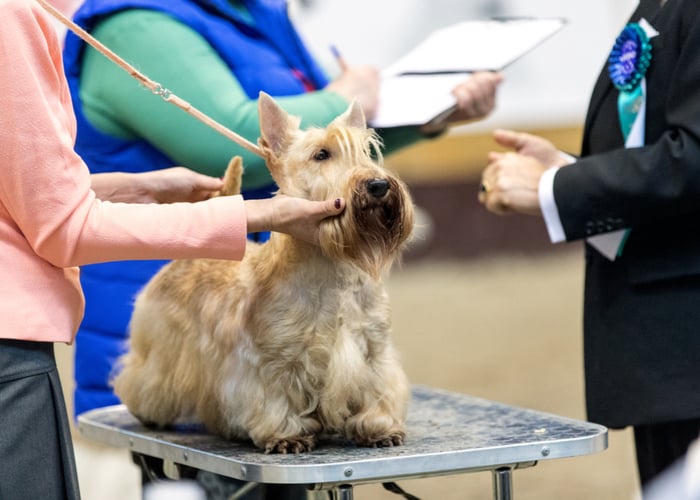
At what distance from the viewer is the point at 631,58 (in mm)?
1823

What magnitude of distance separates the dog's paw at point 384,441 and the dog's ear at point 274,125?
440 mm

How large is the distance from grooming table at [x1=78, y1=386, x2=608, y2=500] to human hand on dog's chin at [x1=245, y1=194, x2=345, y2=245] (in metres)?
0.31

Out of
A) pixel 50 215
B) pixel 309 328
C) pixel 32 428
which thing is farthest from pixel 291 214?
pixel 32 428

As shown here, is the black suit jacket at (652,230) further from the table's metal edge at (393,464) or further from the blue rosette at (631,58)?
the table's metal edge at (393,464)

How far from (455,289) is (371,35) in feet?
4.75

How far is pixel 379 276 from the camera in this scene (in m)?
1.57

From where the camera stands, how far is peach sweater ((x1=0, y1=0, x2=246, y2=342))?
1.27 metres

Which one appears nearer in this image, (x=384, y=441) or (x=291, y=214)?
(x=291, y=214)

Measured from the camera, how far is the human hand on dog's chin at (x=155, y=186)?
173 centimetres

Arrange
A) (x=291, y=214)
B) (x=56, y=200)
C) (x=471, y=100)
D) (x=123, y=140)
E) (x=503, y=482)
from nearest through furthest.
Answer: (x=56, y=200), (x=291, y=214), (x=503, y=482), (x=123, y=140), (x=471, y=100)

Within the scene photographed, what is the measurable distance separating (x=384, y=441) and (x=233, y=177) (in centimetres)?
47

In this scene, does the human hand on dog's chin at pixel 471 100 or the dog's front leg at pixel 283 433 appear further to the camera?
the human hand on dog's chin at pixel 471 100

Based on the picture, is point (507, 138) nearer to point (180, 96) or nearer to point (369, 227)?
point (180, 96)

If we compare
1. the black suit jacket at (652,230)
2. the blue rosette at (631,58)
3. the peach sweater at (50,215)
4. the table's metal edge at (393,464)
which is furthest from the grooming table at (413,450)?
the blue rosette at (631,58)
